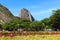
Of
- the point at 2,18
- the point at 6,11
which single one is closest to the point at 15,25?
the point at 2,18

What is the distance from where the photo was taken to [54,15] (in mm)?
63031

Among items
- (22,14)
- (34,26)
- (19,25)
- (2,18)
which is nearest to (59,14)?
(34,26)

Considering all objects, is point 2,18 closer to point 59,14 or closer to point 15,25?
point 15,25

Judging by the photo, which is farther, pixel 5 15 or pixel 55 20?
pixel 5 15

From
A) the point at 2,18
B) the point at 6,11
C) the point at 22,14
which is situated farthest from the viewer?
the point at 22,14

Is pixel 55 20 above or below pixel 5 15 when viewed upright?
below

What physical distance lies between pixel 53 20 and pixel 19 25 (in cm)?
1010

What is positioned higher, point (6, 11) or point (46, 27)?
point (6, 11)

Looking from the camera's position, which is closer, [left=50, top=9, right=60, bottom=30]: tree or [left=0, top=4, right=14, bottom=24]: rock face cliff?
[left=50, top=9, right=60, bottom=30]: tree

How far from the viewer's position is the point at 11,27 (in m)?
63.3

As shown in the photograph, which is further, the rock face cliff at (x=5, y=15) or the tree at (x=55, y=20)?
the rock face cliff at (x=5, y=15)

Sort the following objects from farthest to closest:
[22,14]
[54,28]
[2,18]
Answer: [22,14]
[2,18]
[54,28]

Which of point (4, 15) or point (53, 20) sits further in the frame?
point (4, 15)

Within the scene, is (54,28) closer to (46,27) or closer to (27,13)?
(46,27)
